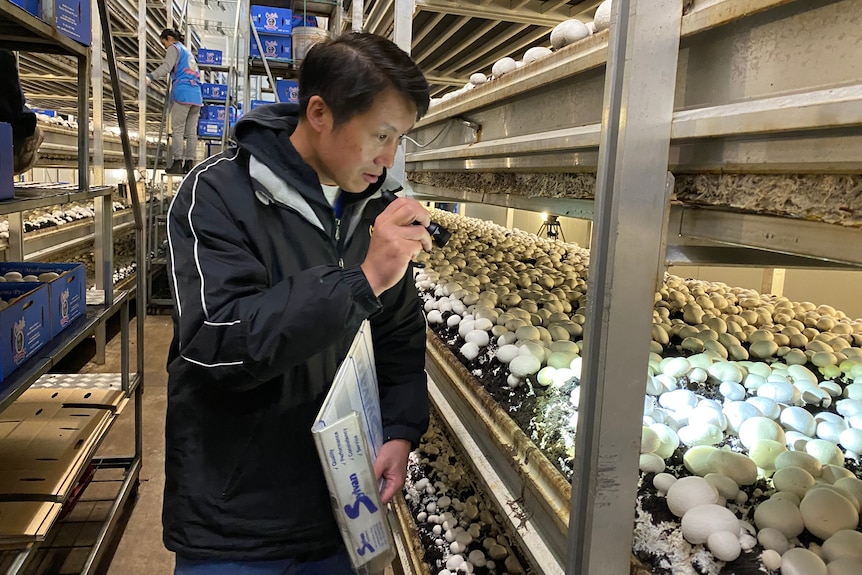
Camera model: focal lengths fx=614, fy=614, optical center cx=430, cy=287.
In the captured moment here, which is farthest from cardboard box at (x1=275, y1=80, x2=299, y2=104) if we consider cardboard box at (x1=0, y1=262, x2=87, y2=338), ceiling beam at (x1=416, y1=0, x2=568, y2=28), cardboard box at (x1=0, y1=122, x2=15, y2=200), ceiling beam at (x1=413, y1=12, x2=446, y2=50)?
cardboard box at (x1=0, y1=122, x2=15, y2=200)

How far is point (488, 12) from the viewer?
8.48 ft

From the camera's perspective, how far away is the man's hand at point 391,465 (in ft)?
4.19

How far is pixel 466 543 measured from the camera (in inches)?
71.3

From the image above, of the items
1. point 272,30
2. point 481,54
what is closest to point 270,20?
point 272,30

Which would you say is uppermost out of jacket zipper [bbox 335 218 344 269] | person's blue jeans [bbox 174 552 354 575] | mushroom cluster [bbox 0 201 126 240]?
jacket zipper [bbox 335 218 344 269]

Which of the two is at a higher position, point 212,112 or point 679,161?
point 212,112

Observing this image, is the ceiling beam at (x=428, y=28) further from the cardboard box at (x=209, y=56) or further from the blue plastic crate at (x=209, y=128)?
the cardboard box at (x=209, y=56)

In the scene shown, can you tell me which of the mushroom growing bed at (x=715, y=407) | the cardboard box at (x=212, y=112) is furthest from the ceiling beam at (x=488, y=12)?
the cardboard box at (x=212, y=112)

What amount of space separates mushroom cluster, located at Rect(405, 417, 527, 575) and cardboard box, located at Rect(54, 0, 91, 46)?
184 cm

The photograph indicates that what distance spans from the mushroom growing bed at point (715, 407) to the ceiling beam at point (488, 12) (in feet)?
3.66

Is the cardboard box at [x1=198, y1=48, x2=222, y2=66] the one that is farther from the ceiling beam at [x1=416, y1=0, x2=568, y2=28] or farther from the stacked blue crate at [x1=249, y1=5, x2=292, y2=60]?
the ceiling beam at [x1=416, y1=0, x2=568, y2=28]

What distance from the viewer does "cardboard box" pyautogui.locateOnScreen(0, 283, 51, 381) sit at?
5.17ft

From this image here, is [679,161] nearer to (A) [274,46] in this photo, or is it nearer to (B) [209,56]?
(A) [274,46]

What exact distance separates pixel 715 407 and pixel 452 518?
946mm
